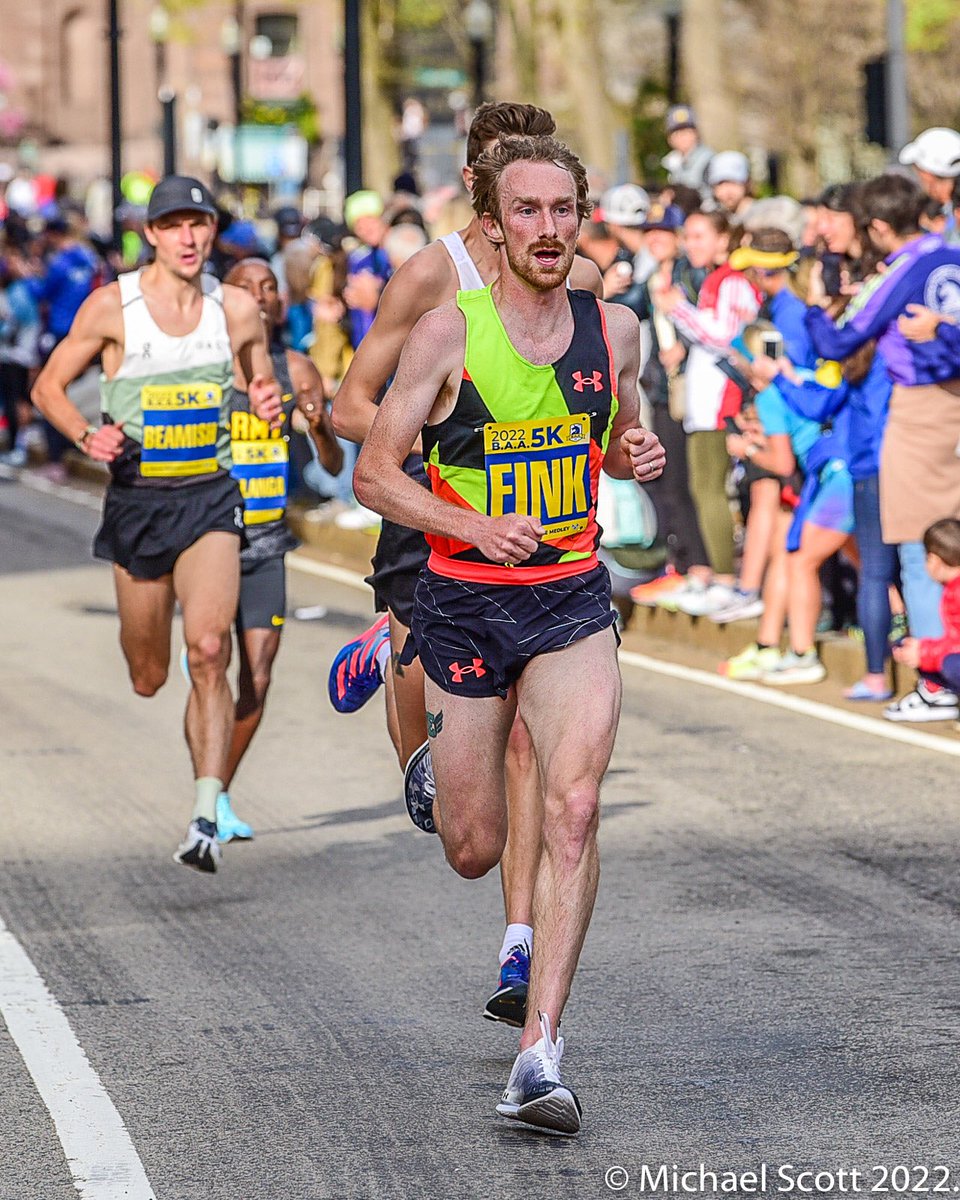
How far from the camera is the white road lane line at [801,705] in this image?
10312 mm

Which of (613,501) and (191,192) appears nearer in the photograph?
(191,192)

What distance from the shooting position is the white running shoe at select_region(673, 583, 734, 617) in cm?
1291

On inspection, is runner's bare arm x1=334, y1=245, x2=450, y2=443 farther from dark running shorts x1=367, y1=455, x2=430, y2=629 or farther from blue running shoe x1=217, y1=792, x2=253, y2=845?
blue running shoe x1=217, y1=792, x2=253, y2=845

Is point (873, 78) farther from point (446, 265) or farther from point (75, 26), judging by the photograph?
point (75, 26)

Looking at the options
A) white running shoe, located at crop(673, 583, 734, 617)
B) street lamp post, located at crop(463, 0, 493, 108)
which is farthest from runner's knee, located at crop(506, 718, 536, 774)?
street lamp post, located at crop(463, 0, 493, 108)

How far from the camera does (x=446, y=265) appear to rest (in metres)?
6.48

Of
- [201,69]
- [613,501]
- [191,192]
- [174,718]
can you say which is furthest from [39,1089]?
[201,69]

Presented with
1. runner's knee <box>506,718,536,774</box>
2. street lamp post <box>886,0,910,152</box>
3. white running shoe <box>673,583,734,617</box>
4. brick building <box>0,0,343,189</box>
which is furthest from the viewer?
brick building <box>0,0,343,189</box>

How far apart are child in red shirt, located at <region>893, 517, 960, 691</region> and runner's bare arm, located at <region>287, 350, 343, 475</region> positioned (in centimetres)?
263

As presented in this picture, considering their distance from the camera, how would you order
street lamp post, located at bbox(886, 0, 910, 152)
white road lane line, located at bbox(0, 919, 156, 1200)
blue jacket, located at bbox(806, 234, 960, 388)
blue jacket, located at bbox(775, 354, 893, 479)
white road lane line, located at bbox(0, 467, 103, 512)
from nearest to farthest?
white road lane line, located at bbox(0, 919, 156, 1200) < blue jacket, located at bbox(806, 234, 960, 388) < blue jacket, located at bbox(775, 354, 893, 479) < street lamp post, located at bbox(886, 0, 910, 152) < white road lane line, located at bbox(0, 467, 103, 512)

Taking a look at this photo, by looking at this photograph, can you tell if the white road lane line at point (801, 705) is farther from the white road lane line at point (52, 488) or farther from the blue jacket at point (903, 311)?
→ the white road lane line at point (52, 488)

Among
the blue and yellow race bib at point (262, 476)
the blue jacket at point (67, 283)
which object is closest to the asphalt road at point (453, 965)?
the blue and yellow race bib at point (262, 476)

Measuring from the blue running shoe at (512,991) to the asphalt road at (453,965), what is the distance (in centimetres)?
14

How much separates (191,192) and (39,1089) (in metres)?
3.40
